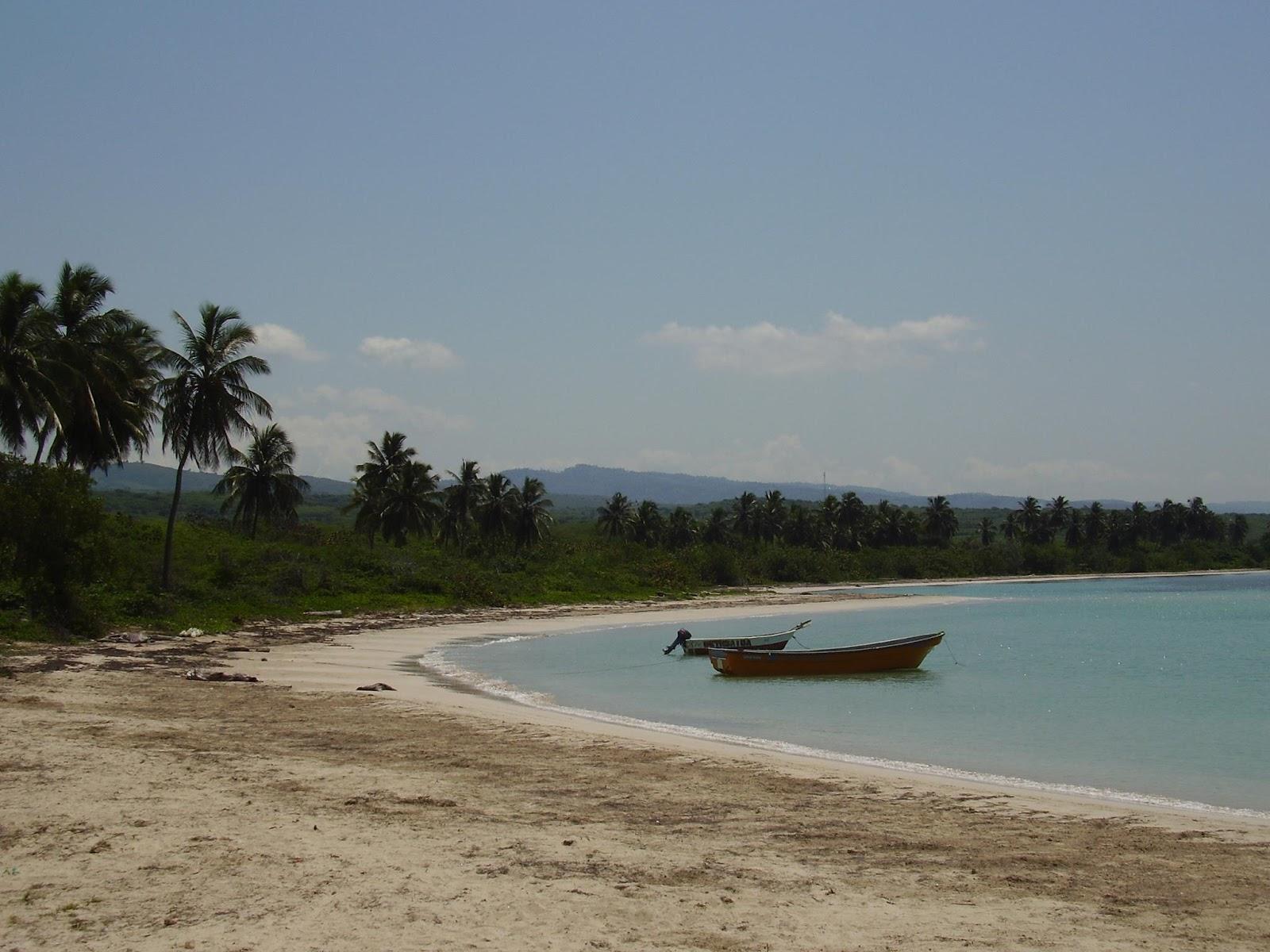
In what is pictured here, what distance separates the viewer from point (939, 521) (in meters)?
136

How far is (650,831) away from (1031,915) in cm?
349

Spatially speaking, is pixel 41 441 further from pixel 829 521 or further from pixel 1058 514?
pixel 1058 514

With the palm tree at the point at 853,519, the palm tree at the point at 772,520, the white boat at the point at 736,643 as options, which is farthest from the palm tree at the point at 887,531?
the white boat at the point at 736,643

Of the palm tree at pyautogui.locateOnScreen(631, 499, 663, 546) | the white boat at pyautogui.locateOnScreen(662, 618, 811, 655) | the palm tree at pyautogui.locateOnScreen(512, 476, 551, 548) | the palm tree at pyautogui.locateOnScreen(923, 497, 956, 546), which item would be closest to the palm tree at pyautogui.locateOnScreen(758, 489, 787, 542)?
the palm tree at pyautogui.locateOnScreen(631, 499, 663, 546)

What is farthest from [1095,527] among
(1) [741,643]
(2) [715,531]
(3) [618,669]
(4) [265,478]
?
(3) [618,669]

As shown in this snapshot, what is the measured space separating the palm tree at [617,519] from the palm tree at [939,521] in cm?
4638

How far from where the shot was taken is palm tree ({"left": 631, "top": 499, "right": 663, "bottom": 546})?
10644 cm

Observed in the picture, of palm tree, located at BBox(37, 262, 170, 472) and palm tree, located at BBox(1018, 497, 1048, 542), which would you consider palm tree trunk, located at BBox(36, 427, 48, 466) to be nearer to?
palm tree, located at BBox(37, 262, 170, 472)

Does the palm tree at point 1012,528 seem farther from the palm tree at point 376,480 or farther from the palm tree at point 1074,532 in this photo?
the palm tree at point 376,480

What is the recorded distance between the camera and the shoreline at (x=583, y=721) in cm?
1258

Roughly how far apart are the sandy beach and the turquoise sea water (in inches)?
118

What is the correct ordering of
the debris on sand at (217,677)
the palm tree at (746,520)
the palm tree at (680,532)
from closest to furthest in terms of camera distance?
the debris on sand at (217,677), the palm tree at (680,532), the palm tree at (746,520)

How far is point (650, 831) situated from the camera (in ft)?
31.6

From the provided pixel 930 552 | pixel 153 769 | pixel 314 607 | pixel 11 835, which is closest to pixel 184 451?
pixel 314 607
